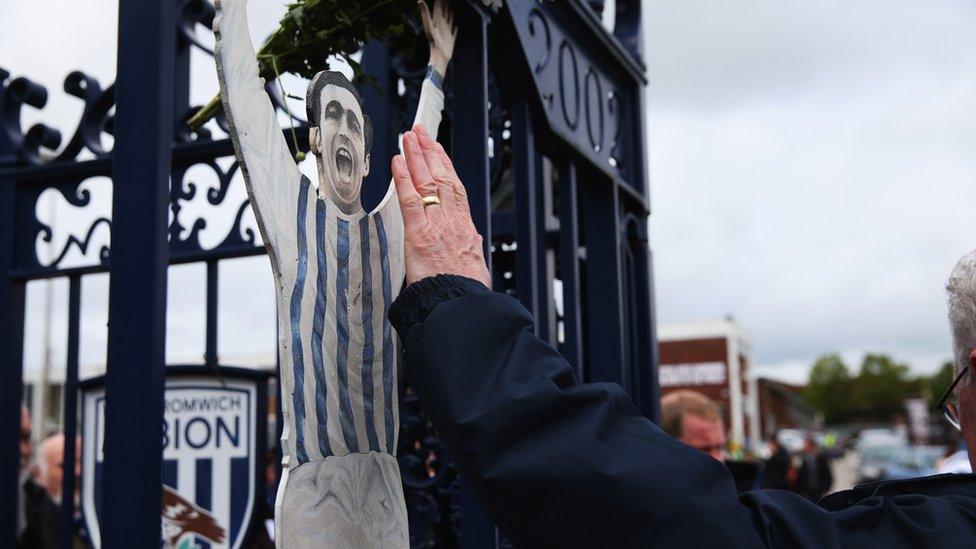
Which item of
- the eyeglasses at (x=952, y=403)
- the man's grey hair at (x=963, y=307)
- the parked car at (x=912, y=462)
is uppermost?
the man's grey hair at (x=963, y=307)

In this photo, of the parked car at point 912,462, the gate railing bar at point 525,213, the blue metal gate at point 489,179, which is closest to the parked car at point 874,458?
the parked car at point 912,462

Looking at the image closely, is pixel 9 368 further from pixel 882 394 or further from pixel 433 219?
pixel 882 394

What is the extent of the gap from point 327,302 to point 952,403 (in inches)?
49.4

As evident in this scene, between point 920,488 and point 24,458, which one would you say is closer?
point 920,488

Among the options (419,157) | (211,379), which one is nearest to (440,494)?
(211,379)

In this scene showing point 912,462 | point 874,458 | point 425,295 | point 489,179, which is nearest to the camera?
point 425,295

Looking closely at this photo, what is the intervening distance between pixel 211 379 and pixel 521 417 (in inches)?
95.5

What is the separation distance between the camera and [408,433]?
322 cm

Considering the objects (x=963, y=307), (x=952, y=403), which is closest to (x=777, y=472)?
(x=952, y=403)

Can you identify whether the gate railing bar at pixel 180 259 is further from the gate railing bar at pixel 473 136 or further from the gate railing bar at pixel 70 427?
the gate railing bar at pixel 473 136

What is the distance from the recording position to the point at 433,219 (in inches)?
62.9

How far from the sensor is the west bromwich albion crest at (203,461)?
11.1 ft

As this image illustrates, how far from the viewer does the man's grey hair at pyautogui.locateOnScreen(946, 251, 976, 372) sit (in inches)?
66.6

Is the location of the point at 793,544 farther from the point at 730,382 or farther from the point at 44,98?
the point at 730,382
